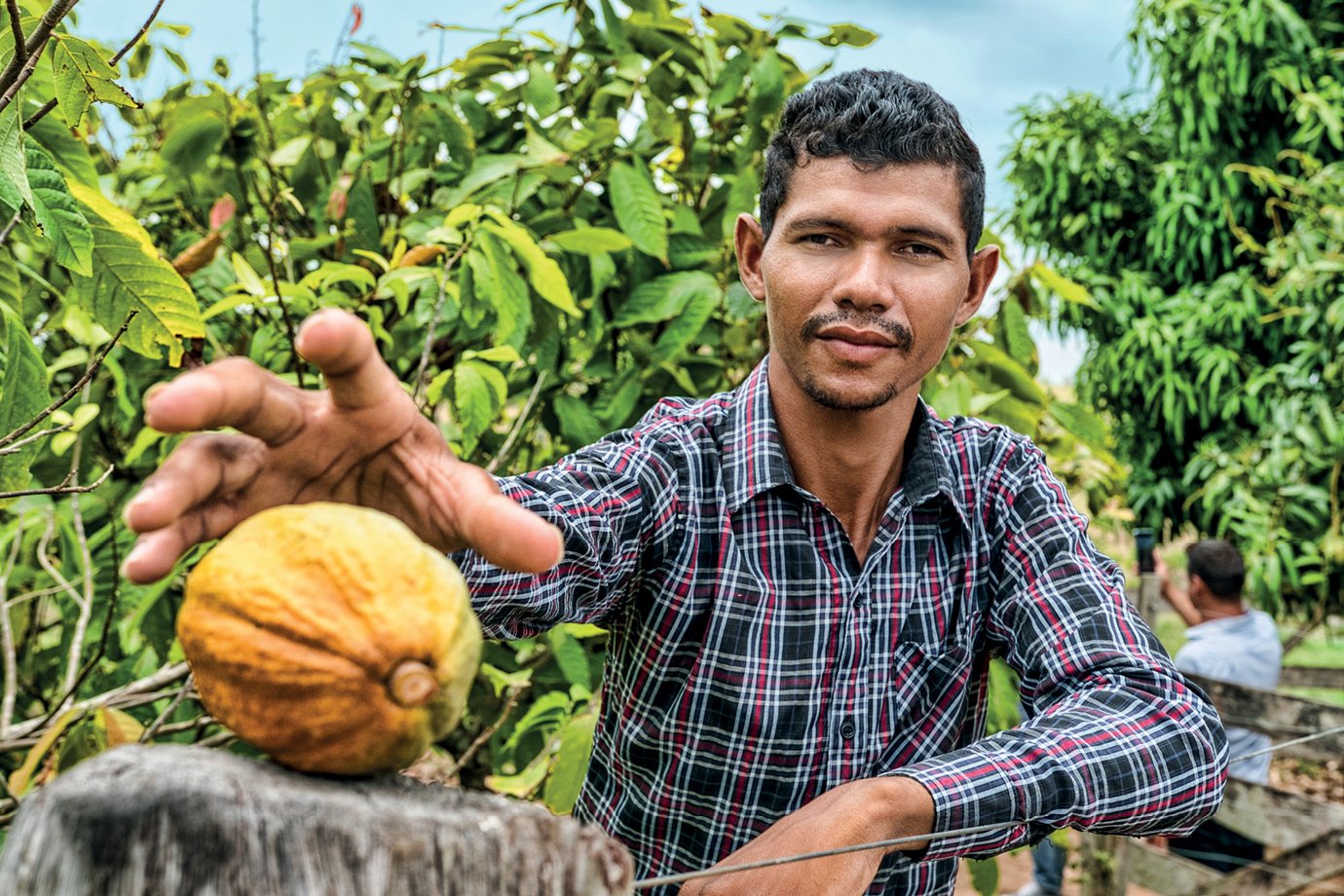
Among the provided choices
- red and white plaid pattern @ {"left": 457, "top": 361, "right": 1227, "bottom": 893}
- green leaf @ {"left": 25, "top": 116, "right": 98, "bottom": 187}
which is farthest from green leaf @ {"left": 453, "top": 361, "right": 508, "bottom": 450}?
green leaf @ {"left": 25, "top": 116, "right": 98, "bottom": 187}

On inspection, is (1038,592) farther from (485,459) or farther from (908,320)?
(485,459)

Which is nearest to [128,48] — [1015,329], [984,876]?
[1015,329]

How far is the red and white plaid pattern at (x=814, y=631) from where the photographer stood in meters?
1.33

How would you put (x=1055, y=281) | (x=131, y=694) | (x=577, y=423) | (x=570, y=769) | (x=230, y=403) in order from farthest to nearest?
(x=1055, y=281) < (x=577, y=423) < (x=131, y=694) < (x=570, y=769) < (x=230, y=403)

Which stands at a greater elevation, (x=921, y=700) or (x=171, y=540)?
(x=171, y=540)

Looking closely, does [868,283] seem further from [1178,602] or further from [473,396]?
[1178,602]

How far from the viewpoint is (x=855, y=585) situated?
1.55 m

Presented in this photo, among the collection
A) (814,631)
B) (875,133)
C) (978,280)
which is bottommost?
(814,631)

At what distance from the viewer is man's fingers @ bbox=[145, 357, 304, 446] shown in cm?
71

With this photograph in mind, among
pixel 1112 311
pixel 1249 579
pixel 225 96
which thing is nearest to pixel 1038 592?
pixel 225 96

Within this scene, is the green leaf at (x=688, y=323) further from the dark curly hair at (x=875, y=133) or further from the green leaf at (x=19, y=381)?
the green leaf at (x=19, y=381)

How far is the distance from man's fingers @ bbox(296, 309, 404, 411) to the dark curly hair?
2.77 feet

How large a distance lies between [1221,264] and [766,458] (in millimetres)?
7479

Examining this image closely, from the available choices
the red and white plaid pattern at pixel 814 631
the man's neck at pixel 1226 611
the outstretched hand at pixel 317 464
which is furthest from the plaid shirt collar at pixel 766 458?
the man's neck at pixel 1226 611
